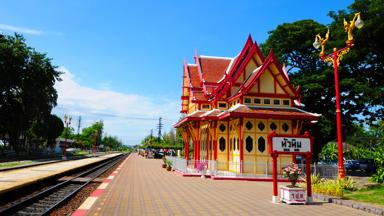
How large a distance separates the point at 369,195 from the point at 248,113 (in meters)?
9.78

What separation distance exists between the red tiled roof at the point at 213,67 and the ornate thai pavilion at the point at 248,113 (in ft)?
3.39

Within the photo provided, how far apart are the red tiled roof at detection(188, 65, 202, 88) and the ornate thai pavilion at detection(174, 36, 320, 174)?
1.95m

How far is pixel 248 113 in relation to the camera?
2134 cm

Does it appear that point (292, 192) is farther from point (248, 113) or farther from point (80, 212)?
point (248, 113)

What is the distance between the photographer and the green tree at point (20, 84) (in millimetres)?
40219

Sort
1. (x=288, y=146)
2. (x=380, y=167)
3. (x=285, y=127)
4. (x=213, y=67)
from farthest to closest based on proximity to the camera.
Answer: (x=213, y=67), (x=285, y=127), (x=380, y=167), (x=288, y=146)

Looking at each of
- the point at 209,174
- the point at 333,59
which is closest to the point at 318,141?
the point at 209,174

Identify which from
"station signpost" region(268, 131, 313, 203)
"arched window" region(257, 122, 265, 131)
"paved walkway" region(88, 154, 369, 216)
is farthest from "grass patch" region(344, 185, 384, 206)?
"arched window" region(257, 122, 265, 131)

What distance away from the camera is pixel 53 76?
47812mm

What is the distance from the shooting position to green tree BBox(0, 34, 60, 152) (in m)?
40.2

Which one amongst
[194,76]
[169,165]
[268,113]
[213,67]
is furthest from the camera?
[194,76]

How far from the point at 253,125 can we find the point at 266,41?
16666 millimetres

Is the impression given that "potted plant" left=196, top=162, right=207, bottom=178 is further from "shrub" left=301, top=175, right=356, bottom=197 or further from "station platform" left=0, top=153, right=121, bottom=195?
"station platform" left=0, top=153, right=121, bottom=195

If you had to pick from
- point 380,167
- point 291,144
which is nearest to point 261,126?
point 380,167
